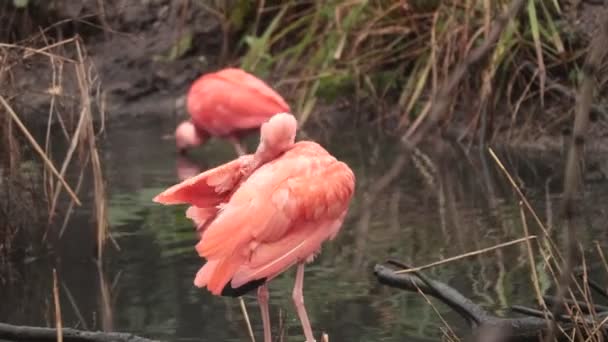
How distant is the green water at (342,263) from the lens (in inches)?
154

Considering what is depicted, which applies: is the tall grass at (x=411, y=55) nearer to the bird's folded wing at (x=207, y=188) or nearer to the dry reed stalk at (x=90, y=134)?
the dry reed stalk at (x=90, y=134)

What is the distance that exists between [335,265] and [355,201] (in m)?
1.21

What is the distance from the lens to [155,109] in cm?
990

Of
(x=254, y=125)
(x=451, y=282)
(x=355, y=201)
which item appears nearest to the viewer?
(x=451, y=282)

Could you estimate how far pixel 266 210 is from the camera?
3213 millimetres

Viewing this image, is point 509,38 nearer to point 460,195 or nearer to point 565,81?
point 565,81

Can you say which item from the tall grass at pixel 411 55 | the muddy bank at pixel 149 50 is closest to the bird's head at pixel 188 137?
the tall grass at pixel 411 55

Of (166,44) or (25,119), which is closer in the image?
(25,119)

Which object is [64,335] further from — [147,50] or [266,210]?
[147,50]

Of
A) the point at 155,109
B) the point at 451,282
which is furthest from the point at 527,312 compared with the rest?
the point at 155,109

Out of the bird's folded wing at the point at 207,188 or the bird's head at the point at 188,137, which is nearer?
the bird's folded wing at the point at 207,188

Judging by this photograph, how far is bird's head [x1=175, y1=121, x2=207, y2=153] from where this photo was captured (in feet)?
25.1

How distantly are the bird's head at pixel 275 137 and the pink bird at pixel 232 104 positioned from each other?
272cm

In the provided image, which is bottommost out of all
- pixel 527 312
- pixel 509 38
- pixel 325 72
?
pixel 325 72
